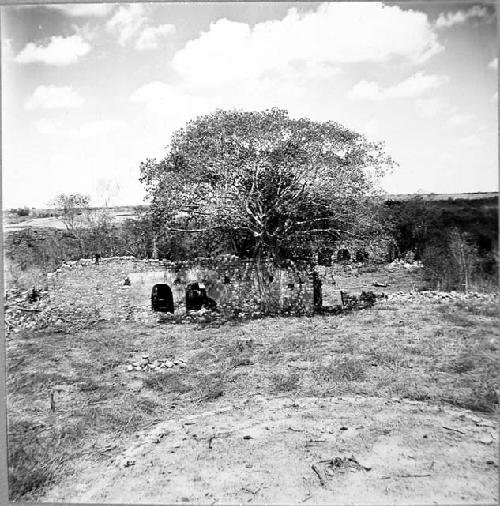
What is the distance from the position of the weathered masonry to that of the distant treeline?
0.07 m

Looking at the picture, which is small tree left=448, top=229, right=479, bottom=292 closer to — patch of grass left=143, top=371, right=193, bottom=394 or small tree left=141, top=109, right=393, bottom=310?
small tree left=141, top=109, right=393, bottom=310

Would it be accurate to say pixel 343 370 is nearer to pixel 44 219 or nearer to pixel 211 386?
pixel 211 386

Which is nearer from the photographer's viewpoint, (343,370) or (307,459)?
(307,459)

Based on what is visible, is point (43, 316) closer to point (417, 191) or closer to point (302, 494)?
point (302, 494)

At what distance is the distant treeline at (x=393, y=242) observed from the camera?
3141 mm

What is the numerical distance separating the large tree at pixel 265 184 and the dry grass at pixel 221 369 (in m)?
0.56

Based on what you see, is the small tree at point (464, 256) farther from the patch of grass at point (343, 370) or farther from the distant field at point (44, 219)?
the distant field at point (44, 219)

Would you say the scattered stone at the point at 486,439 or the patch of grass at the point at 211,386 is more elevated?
the patch of grass at the point at 211,386

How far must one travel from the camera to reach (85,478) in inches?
115

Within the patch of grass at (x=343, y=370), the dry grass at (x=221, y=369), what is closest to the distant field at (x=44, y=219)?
the dry grass at (x=221, y=369)

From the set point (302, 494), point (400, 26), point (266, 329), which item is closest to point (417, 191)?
point (400, 26)

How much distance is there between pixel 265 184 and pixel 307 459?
1596mm

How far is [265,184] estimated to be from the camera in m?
3.35

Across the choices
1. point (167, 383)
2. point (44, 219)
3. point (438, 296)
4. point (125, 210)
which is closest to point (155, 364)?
point (167, 383)
